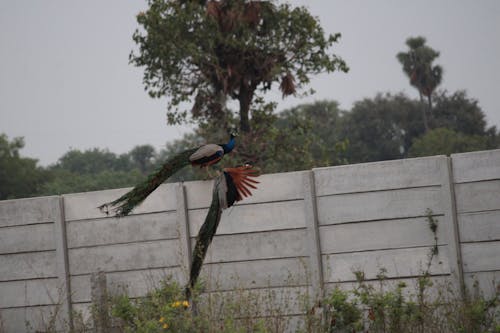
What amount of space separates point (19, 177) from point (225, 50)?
33.2 m

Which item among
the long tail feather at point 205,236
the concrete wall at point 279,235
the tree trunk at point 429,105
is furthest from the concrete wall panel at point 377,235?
the tree trunk at point 429,105

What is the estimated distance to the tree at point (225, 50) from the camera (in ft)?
51.6

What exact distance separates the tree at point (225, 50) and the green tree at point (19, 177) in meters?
30.4

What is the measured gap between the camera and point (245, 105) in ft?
51.5

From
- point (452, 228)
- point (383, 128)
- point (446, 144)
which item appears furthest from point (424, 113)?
point (452, 228)

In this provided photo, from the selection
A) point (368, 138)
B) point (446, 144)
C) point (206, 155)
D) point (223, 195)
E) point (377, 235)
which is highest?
point (368, 138)

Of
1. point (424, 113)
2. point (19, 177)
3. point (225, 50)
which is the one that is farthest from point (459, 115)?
point (225, 50)

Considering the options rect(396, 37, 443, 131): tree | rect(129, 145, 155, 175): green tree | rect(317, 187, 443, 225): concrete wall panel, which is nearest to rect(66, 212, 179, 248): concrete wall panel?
rect(317, 187, 443, 225): concrete wall panel

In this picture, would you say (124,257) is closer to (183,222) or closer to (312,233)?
(183,222)

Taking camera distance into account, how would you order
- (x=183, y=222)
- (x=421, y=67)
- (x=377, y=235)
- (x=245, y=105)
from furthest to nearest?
(x=421, y=67)
(x=245, y=105)
(x=183, y=222)
(x=377, y=235)

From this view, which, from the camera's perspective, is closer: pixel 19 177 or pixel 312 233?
pixel 312 233

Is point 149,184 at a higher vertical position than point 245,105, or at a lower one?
lower

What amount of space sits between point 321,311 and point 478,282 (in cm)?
132

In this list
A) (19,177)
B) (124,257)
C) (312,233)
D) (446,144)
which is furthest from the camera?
(19,177)
